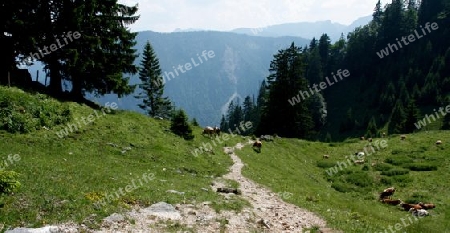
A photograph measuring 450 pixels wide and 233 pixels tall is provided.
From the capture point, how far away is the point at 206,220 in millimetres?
16609

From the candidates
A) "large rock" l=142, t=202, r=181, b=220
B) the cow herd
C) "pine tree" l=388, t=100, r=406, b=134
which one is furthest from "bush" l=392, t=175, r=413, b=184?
"pine tree" l=388, t=100, r=406, b=134

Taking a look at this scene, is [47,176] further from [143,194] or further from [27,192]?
[143,194]

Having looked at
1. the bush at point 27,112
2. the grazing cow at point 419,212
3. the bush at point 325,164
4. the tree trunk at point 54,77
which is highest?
the tree trunk at point 54,77

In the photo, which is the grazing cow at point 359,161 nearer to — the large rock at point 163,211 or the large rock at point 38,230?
the large rock at point 163,211

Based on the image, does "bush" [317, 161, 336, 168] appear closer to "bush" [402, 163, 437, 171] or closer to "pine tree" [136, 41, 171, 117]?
"bush" [402, 163, 437, 171]

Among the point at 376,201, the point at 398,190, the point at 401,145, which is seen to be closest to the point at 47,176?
the point at 376,201

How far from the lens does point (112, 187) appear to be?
19016 millimetres

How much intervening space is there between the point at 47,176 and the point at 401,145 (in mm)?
42756

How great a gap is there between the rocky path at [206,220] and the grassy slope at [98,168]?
625mm

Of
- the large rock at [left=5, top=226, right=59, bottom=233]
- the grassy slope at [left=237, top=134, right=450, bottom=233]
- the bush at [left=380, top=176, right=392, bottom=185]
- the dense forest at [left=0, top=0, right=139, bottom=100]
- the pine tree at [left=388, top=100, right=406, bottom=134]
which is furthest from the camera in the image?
the pine tree at [left=388, top=100, right=406, bottom=134]

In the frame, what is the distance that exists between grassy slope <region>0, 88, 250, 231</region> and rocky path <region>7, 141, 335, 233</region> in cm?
63

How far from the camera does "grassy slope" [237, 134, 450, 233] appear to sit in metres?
21.6

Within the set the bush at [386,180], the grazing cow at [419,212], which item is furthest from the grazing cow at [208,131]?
the grazing cow at [419,212]

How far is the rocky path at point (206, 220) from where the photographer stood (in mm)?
14633
